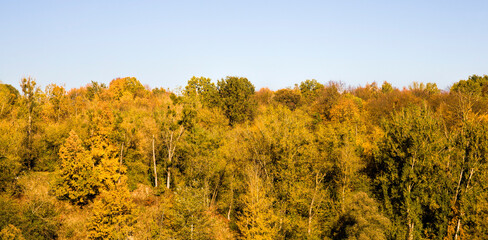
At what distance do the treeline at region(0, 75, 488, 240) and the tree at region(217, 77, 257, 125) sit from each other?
15.3m

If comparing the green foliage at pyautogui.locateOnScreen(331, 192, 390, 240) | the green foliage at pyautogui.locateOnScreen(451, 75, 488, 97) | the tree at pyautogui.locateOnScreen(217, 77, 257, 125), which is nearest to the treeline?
the green foliage at pyautogui.locateOnScreen(331, 192, 390, 240)

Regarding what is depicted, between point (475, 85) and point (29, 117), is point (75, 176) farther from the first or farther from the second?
point (475, 85)

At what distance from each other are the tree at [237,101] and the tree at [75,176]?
3326 centimetres

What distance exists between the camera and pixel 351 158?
40562 mm

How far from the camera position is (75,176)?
38.1m

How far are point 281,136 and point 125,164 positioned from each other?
80.8ft

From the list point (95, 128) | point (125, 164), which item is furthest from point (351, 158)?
point (95, 128)

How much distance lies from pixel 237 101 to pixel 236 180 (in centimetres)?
2808

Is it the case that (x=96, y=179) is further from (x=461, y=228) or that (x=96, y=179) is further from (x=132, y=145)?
(x=461, y=228)

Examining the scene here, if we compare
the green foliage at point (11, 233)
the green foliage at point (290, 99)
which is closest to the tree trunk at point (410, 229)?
the green foliage at point (11, 233)

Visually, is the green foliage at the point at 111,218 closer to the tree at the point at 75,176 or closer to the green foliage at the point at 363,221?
the tree at the point at 75,176

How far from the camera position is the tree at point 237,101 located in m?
67.6

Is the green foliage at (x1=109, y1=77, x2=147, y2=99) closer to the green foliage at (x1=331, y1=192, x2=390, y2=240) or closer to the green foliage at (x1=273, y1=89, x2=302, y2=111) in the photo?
the green foliage at (x1=273, y1=89, x2=302, y2=111)

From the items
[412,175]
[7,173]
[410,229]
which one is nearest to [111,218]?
[7,173]
